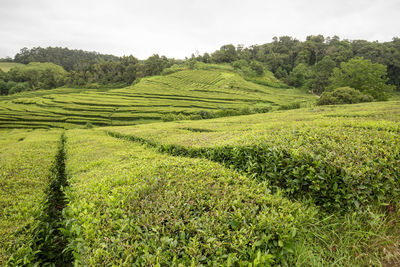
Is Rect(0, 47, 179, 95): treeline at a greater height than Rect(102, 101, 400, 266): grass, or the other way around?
Rect(0, 47, 179, 95): treeline

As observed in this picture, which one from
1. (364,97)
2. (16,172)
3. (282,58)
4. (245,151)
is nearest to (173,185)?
(245,151)

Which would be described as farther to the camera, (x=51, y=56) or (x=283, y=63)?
(x=51, y=56)

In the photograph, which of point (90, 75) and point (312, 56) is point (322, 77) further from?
point (90, 75)

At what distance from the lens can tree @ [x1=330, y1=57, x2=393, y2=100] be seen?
35.5m

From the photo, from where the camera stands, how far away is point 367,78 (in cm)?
3722

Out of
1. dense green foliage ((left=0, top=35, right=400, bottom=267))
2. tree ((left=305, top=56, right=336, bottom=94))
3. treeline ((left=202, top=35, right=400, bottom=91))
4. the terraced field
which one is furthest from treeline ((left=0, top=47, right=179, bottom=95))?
dense green foliage ((left=0, top=35, right=400, bottom=267))

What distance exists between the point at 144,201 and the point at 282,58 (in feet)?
358

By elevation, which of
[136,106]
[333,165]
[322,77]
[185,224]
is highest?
[322,77]

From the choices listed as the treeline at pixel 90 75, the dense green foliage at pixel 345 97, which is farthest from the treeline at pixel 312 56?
the dense green foliage at pixel 345 97

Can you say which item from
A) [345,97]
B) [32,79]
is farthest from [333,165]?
[32,79]

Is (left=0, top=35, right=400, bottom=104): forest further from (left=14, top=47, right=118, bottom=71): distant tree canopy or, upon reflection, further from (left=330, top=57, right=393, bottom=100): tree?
(left=14, top=47, right=118, bottom=71): distant tree canopy

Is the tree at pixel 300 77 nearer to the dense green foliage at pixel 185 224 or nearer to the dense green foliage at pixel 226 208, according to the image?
the dense green foliage at pixel 226 208

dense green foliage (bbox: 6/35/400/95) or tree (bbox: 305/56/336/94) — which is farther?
dense green foliage (bbox: 6/35/400/95)

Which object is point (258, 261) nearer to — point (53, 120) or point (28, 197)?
point (28, 197)
